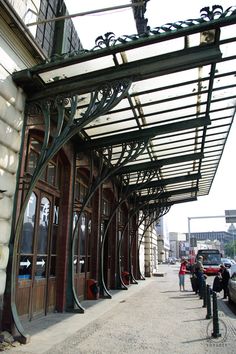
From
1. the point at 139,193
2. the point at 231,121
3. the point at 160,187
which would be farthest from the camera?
the point at 139,193

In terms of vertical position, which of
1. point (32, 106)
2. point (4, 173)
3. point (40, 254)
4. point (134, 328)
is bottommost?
point (134, 328)

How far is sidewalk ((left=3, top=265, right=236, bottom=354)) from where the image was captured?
581cm

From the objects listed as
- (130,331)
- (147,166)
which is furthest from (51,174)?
(147,166)

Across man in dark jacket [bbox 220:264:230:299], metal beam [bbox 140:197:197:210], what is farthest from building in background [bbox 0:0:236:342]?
metal beam [bbox 140:197:197:210]

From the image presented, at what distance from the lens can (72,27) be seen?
32.6ft

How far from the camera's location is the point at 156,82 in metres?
7.76

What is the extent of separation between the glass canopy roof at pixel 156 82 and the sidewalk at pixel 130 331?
383 centimetres

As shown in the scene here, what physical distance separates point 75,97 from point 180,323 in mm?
5411

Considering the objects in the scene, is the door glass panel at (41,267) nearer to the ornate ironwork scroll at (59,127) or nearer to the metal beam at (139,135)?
the ornate ironwork scroll at (59,127)

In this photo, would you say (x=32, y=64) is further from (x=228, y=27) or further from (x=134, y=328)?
(x=134, y=328)

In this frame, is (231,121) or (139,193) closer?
(231,121)

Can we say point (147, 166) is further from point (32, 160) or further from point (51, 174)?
point (32, 160)

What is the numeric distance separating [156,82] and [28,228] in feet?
14.0

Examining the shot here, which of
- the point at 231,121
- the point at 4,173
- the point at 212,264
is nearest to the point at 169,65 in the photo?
the point at 4,173
